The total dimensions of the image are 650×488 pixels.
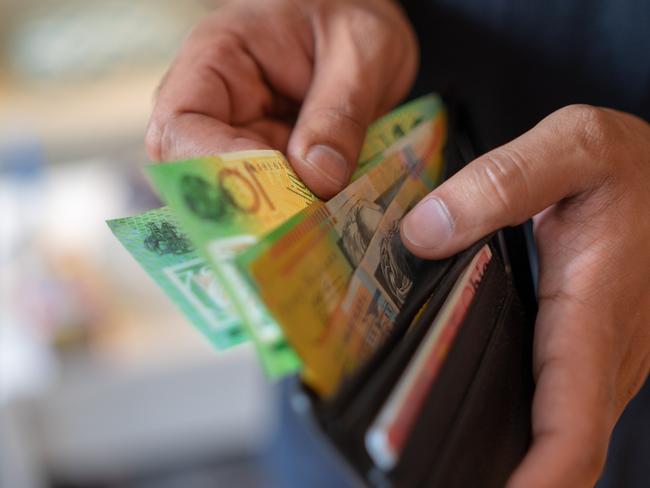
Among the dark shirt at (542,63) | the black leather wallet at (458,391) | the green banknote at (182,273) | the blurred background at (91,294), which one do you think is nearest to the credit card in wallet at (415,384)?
the black leather wallet at (458,391)

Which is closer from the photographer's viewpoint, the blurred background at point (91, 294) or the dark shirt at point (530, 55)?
the dark shirt at point (530, 55)

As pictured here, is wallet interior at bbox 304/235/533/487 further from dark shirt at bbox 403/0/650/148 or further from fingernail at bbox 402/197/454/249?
dark shirt at bbox 403/0/650/148

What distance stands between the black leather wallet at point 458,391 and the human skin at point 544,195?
16 mm

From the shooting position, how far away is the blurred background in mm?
1497

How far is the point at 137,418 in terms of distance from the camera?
1668 mm

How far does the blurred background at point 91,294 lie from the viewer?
4.91 feet

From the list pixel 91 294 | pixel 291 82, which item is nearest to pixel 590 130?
pixel 291 82

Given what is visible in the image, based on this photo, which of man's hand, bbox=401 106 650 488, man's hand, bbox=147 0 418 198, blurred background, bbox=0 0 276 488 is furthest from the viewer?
blurred background, bbox=0 0 276 488

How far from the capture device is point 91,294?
153 centimetres

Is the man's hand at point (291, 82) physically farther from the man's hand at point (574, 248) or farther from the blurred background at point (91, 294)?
the blurred background at point (91, 294)

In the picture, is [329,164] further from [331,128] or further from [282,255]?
[282,255]

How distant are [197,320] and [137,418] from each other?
4.35ft

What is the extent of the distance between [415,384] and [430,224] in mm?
143

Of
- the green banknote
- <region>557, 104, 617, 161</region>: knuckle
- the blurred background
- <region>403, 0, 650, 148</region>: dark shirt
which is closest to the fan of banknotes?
the green banknote
